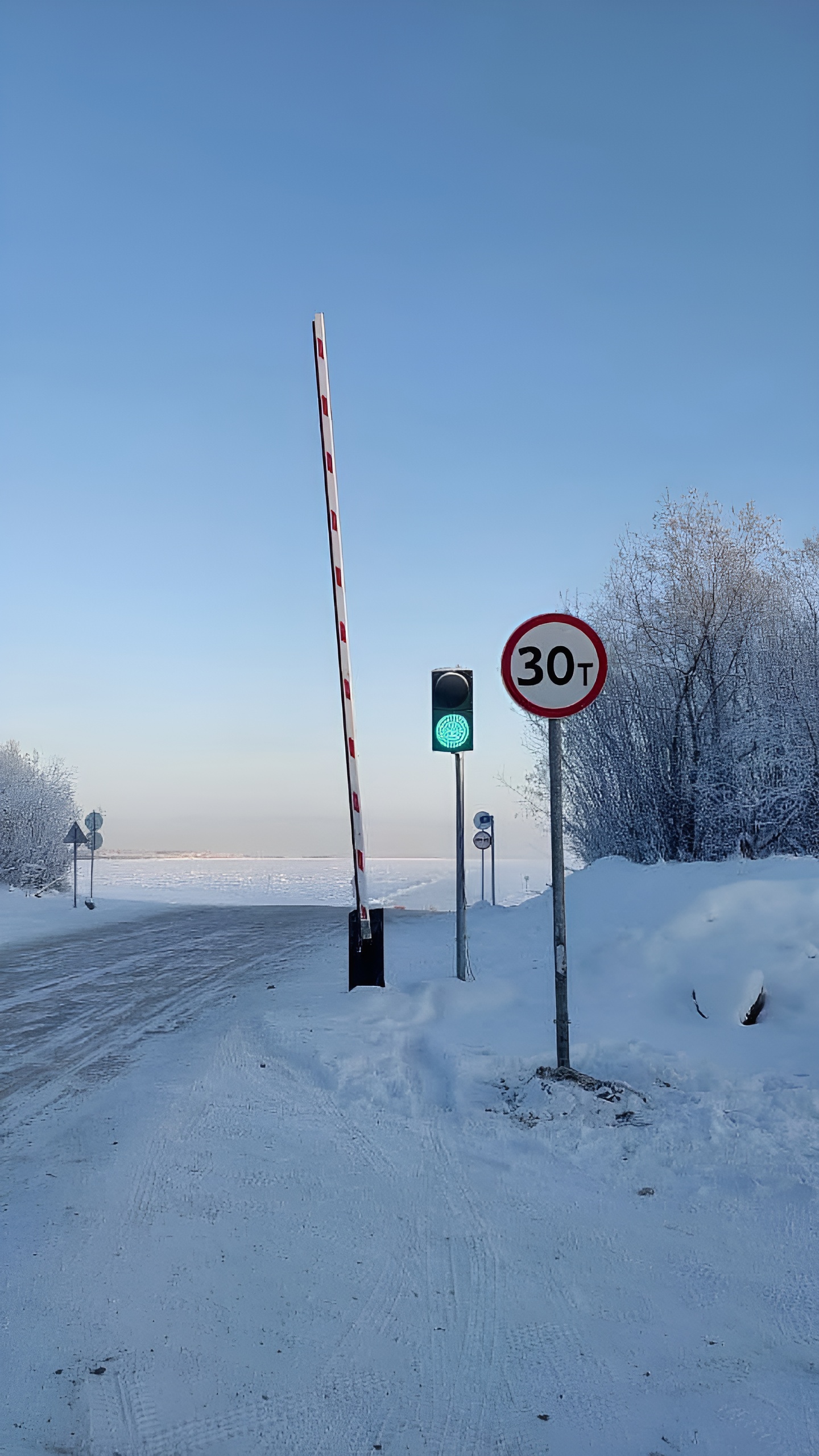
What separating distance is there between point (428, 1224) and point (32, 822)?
33568 millimetres

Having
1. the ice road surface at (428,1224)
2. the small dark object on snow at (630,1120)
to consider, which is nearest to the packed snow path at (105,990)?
the ice road surface at (428,1224)

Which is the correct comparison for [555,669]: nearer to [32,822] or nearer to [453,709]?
[453,709]

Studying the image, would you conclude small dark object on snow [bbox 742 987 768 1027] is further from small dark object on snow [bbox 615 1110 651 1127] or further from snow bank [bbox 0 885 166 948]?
snow bank [bbox 0 885 166 948]

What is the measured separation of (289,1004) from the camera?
822cm

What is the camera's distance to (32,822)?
3347 cm

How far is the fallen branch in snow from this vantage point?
4957 millimetres

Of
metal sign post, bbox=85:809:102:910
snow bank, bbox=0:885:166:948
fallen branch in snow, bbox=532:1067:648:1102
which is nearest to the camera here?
fallen branch in snow, bbox=532:1067:648:1102

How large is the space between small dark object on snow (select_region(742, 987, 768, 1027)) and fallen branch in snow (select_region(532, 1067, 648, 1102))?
1.85 meters

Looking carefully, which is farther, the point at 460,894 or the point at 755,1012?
the point at 460,894

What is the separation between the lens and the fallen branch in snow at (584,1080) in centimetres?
496

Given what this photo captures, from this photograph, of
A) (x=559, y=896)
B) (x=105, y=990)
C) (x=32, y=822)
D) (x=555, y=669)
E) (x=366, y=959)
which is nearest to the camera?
(x=559, y=896)

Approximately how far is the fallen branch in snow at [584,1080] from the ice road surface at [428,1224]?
2.2 inches

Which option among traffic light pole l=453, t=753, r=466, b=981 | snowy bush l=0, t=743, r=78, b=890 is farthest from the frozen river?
traffic light pole l=453, t=753, r=466, b=981

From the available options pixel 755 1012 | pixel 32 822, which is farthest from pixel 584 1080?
pixel 32 822
